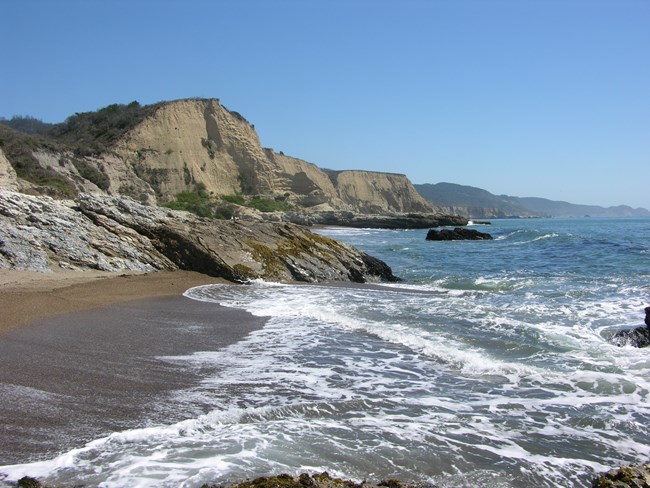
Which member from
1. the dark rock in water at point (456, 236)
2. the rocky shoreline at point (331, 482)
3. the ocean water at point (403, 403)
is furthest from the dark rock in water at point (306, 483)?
the dark rock in water at point (456, 236)

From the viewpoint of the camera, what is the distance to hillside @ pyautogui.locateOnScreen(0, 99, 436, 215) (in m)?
30.8

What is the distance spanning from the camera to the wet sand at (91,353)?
4363 millimetres

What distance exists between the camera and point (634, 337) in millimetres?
8281

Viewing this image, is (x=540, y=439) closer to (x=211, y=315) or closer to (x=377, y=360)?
(x=377, y=360)

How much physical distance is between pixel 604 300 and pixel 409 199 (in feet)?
324

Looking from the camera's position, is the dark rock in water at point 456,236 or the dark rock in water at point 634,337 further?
the dark rock in water at point 456,236

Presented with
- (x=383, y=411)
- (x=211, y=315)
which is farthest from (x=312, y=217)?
(x=383, y=411)

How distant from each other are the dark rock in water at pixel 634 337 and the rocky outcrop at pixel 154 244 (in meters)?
8.23

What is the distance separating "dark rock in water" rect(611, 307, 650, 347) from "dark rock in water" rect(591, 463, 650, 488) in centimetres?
526

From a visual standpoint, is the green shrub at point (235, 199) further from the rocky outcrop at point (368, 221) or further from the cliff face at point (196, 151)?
the rocky outcrop at point (368, 221)

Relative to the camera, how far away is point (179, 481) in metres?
3.56

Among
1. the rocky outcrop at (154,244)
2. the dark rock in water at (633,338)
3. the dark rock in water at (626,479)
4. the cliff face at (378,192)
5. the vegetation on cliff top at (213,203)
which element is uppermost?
the cliff face at (378,192)

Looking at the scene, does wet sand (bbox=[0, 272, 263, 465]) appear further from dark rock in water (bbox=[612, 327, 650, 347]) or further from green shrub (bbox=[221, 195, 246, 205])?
green shrub (bbox=[221, 195, 246, 205])

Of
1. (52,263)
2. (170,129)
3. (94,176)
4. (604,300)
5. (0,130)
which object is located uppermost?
(170,129)
